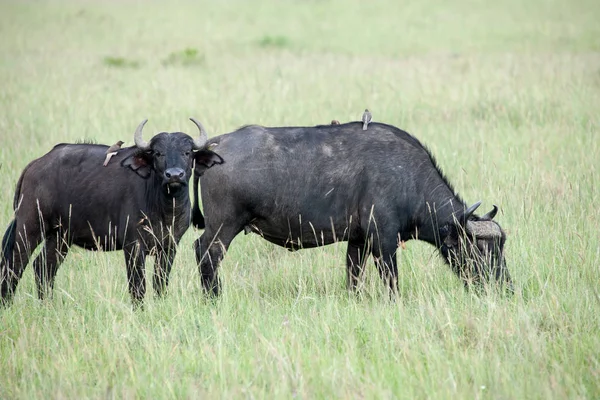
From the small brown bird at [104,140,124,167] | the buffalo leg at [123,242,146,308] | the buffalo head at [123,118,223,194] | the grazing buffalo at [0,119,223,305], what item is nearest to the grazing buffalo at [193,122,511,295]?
the buffalo head at [123,118,223,194]

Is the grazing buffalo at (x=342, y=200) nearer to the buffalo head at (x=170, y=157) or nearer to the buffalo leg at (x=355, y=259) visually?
the buffalo leg at (x=355, y=259)

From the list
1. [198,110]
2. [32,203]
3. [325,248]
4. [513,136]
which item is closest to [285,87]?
[198,110]

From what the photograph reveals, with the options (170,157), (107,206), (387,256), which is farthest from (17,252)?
(387,256)

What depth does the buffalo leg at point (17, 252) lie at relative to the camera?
616cm

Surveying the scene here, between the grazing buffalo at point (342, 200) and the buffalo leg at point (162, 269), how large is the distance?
0.71 feet

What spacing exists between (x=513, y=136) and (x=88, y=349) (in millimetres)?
7252

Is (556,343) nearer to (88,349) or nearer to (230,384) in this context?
(230,384)

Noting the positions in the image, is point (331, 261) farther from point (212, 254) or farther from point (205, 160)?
point (205, 160)

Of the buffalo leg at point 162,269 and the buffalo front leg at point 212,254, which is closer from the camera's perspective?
the buffalo leg at point 162,269

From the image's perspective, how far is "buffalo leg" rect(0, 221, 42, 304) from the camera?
6.16 metres

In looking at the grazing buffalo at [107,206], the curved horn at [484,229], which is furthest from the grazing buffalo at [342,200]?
the grazing buffalo at [107,206]

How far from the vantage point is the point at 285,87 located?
13.9 metres

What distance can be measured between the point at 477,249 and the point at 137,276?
255 centimetres

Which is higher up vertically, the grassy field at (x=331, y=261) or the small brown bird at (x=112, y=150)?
the small brown bird at (x=112, y=150)
